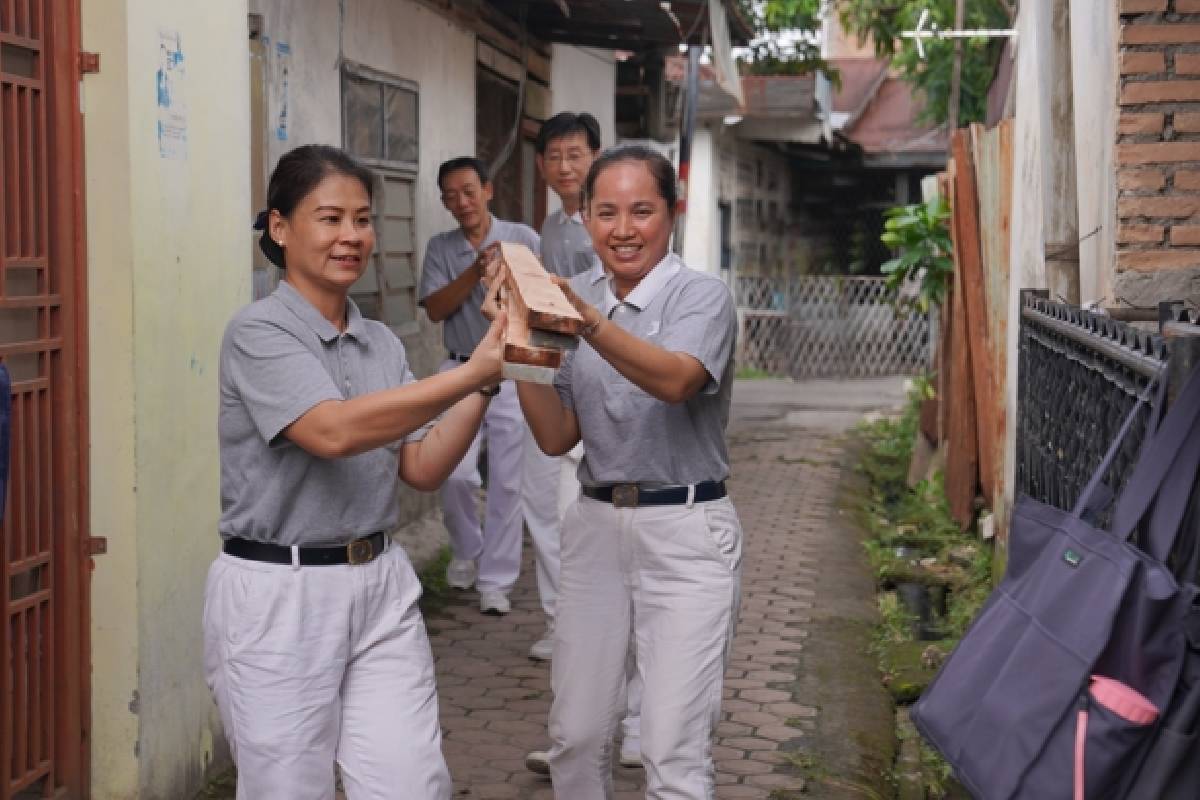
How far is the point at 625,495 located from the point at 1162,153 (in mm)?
2359

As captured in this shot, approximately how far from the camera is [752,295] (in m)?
19.8

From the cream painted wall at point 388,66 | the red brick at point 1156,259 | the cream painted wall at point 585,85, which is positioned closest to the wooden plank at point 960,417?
the cream painted wall at point 585,85

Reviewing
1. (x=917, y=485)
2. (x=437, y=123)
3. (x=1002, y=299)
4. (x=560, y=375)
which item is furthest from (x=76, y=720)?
(x=917, y=485)

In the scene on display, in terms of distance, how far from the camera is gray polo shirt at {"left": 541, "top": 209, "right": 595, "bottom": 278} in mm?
6504

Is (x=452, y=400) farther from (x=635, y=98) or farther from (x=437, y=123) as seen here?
(x=635, y=98)

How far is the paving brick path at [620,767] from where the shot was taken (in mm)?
5133

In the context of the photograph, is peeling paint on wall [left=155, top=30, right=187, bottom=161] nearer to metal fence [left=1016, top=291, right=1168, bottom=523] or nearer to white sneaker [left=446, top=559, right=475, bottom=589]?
metal fence [left=1016, top=291, right=1168, bottom=523]

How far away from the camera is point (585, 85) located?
41.1ft

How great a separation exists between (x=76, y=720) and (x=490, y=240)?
3.35m

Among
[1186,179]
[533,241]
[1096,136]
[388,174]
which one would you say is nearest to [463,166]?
[533,241]

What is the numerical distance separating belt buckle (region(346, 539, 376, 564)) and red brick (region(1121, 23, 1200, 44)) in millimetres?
3128

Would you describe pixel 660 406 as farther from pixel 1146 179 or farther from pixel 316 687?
pixel 1146 179

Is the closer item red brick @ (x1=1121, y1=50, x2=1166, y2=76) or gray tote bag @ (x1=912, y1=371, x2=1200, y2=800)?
gray tote bag @ (x1=912, y1=371, x2=1200, y2=800)

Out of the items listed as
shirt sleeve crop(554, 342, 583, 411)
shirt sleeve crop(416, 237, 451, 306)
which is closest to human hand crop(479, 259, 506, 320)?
shirt sleeve crop(554, 342, 583, 411)
